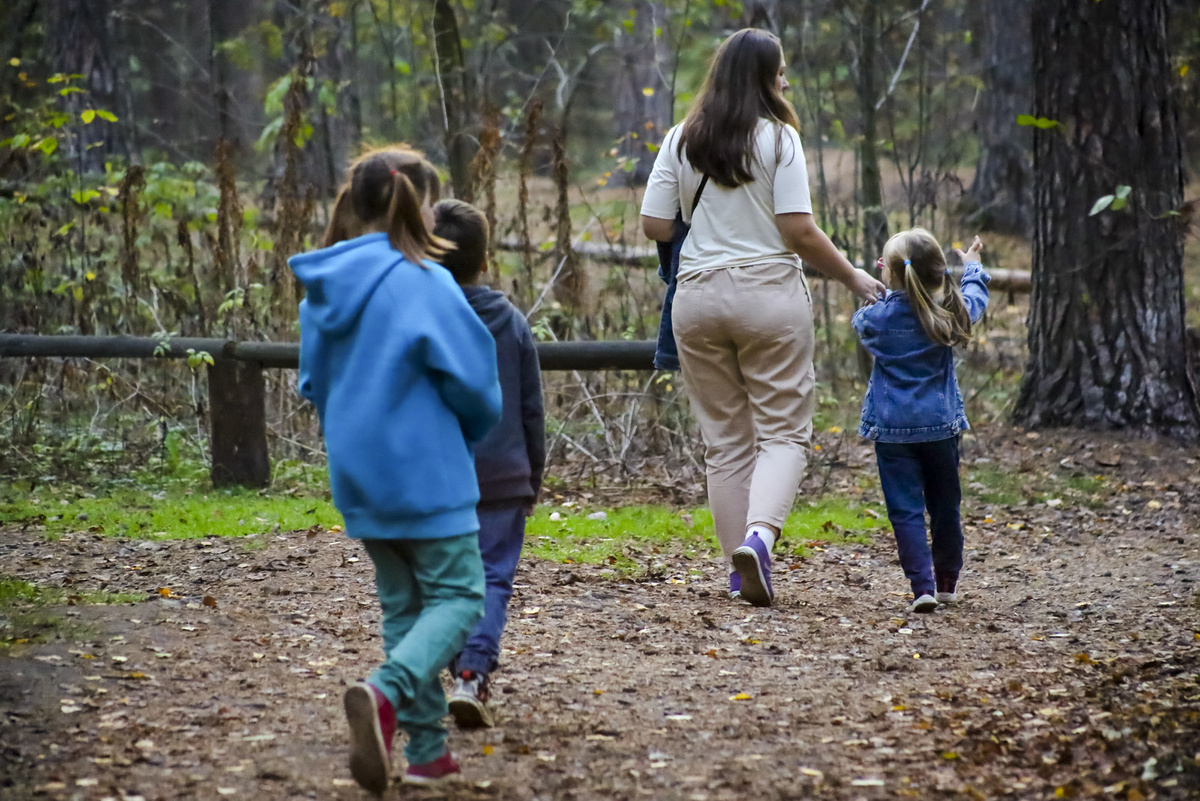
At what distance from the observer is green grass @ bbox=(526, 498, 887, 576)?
6348 millimetres

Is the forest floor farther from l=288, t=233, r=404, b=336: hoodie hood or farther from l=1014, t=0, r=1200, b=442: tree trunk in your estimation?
l=1014, t=0, r=1200, b=442: tree trunk

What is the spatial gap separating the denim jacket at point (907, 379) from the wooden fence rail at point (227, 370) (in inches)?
108

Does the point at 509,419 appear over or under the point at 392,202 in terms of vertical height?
under

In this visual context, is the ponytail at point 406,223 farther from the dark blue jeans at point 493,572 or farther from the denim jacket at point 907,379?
the denim jacket at point 907,379

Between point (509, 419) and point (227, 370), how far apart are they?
4.57 meters

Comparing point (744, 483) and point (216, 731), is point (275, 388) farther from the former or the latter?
point (216, 731)

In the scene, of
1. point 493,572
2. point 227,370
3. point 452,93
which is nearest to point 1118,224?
point 452,93

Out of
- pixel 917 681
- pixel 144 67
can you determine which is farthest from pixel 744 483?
pixel 144 67

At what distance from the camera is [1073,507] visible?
7.47 meters

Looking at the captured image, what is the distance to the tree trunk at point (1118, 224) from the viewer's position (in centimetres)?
845

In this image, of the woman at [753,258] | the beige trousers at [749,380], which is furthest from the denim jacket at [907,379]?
the beige trousers at [749,380]

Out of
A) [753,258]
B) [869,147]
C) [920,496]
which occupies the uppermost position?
[869,147]

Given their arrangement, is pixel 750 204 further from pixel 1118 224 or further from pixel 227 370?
pixel 1118 224

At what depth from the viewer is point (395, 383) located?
10.1ft
